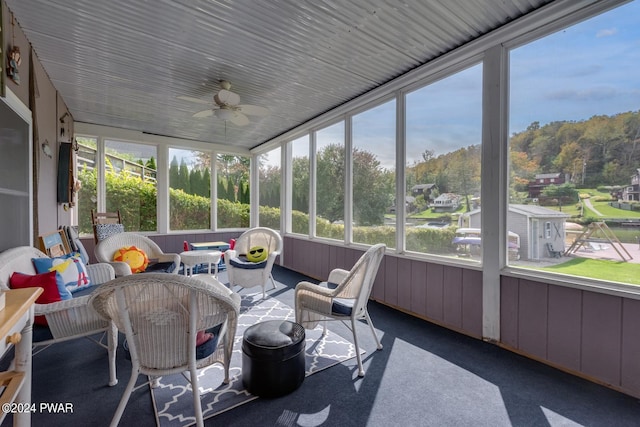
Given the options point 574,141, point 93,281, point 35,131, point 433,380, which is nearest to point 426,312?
point 433,380

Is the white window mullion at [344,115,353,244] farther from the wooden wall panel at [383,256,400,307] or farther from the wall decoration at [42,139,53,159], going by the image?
the wall decoration at [42,139,53,159]

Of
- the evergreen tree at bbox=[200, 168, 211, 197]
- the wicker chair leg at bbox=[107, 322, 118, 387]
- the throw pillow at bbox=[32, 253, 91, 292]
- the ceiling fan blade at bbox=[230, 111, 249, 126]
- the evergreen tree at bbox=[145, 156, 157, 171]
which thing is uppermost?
the ceiling fan blade at bbox=[230, 111, 249, 126]

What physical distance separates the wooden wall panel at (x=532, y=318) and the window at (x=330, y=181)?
101 inches

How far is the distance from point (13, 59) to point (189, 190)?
14.2ft

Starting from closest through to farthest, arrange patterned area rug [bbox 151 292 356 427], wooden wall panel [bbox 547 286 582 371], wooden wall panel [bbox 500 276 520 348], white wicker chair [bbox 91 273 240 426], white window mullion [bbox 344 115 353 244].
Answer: white wicker chair [bbox 91 273 240 426], patterned area rug [bbox 151 292 356 427], wooden wall panel [bbox 547 286 582 371], wooden wall panel [bbox 500 276 520 348], white window mullion [bbox 344 115 353 244]

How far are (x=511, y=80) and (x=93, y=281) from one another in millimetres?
4241

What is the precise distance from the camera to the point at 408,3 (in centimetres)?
230

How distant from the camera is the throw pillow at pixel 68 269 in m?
2.36

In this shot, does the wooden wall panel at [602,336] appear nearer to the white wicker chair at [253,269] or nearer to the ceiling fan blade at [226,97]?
the white wicker chair at [253,269]

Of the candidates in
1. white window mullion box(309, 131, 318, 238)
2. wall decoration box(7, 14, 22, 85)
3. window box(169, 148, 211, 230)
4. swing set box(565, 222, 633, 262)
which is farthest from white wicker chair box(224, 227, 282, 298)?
swing set box(565, 222, 633, 262)

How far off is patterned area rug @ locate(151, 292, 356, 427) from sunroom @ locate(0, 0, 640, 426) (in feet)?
4.06

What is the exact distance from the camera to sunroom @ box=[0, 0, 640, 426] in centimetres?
213

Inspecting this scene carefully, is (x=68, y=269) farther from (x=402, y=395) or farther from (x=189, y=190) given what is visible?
(x=189, y=190)

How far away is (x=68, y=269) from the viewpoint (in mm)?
2488
